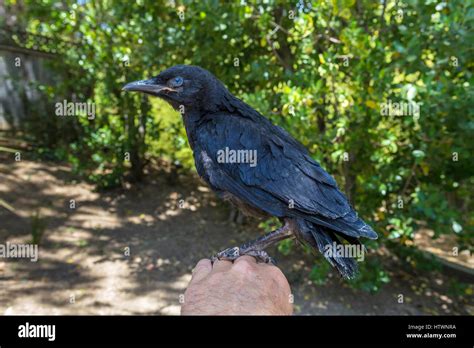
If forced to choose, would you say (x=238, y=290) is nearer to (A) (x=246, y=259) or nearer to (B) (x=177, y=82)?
(A) (x=246, y=259)

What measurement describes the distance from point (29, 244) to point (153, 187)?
9.32 feet

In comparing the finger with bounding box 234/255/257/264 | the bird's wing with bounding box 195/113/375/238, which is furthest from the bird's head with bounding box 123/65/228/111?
the finger with bounding box 234/255/257/264

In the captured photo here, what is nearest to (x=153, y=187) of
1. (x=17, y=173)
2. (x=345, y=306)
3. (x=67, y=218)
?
(x=67, y=218)

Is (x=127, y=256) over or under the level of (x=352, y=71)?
under

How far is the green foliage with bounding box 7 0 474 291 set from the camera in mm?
3703

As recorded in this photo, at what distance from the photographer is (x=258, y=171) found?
262cm

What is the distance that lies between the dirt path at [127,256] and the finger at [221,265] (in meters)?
2.45

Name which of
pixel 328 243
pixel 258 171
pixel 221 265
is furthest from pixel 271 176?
pixel 221 265

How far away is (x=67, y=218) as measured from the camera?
22.4 feet

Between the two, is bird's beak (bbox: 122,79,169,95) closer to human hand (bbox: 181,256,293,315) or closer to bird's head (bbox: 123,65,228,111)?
bird's head (bbox: 123,65,228,111)

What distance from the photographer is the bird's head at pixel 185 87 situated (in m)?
2.83

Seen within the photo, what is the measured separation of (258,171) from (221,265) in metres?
0.67

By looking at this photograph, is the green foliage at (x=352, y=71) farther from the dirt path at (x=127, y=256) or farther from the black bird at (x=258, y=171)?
the black bird at (x=258, y=171)

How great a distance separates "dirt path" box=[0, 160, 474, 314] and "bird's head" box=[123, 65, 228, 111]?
298 centimetres
